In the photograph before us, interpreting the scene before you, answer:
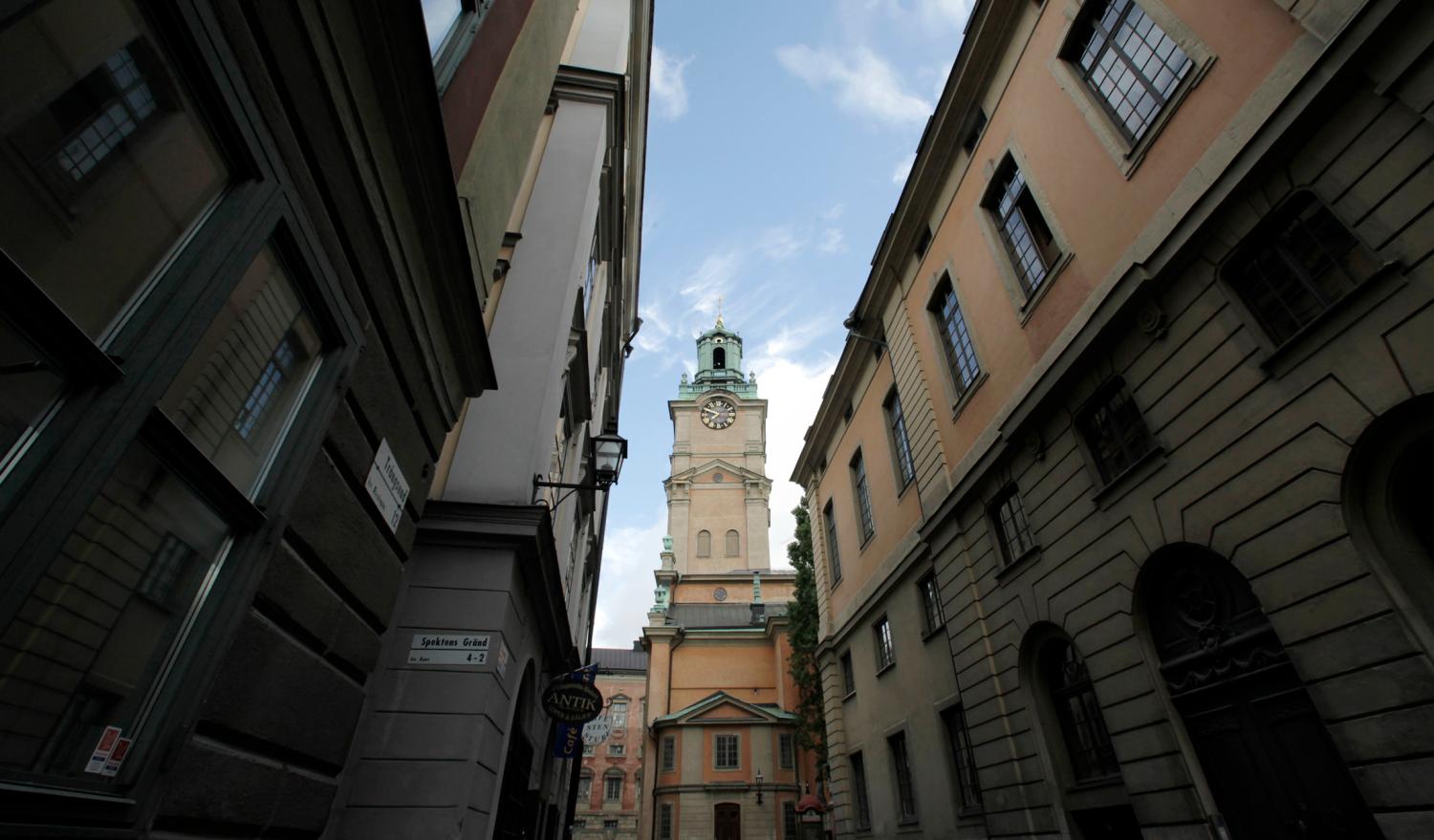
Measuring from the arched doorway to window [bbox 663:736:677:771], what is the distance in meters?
33.9

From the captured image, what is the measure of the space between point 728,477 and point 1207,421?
43882 millimetres

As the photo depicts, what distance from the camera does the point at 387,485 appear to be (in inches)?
182

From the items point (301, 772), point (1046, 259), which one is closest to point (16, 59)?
point (301, 772)

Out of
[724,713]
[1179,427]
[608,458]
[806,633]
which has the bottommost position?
[1179,427]

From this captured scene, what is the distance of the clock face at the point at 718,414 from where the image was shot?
176 feet

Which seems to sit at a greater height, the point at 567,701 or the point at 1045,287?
the point at 1045,287

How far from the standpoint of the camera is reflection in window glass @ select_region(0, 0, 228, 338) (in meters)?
1.83

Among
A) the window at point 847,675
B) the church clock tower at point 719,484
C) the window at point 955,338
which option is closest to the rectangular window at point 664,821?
the church clock tower at point 719,484

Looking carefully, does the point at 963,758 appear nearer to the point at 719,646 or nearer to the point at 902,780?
the point at 902,780

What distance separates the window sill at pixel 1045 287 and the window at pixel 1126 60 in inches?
64.9

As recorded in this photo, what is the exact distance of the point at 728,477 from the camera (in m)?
50.1

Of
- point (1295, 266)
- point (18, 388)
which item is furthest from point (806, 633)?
point (18, 388)

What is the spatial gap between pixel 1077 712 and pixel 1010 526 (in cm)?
286

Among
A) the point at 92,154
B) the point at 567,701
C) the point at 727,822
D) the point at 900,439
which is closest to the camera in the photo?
the point at 92,154
